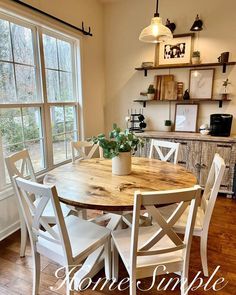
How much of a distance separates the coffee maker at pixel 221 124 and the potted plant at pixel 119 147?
1.79 meters

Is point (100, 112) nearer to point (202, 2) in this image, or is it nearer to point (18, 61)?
point (18, 61)

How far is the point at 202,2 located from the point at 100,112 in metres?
2.27

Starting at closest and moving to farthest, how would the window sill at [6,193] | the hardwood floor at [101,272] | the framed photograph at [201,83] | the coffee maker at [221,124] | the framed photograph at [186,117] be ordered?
the hardwood floor at [101,272]
the window sill at [6,193]
the coffee maker at [221,124]
the framed photograph at [201,83]
the framed photograph at [186,117]

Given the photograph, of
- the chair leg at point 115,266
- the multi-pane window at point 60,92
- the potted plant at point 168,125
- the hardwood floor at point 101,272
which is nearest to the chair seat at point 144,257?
the chair leg at point 115,266

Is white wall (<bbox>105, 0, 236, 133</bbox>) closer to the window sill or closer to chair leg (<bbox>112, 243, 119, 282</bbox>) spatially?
the window sill

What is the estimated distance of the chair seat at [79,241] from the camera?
137 centimetres

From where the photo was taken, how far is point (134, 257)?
1227 mm

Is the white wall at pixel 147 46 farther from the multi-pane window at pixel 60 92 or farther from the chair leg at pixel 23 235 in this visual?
the chair leg at pixel 23 235

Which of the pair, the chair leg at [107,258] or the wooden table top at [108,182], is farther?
the chair leg at [107,258]

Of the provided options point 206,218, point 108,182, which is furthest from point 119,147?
point 206,218

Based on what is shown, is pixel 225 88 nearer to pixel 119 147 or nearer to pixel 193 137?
pixel 193 137

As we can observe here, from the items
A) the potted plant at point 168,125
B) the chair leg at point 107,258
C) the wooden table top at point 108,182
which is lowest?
the chair leg at point 107,258

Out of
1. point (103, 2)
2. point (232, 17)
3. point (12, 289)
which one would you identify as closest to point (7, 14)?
point (103, 2)

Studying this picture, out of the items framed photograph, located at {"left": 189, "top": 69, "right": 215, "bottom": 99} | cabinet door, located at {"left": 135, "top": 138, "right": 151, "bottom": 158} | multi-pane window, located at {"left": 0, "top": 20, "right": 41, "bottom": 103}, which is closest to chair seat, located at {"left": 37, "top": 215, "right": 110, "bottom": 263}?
multi-pane window, located at {"left": 0, "top": 20, "right": 41, "bottom": 103}
